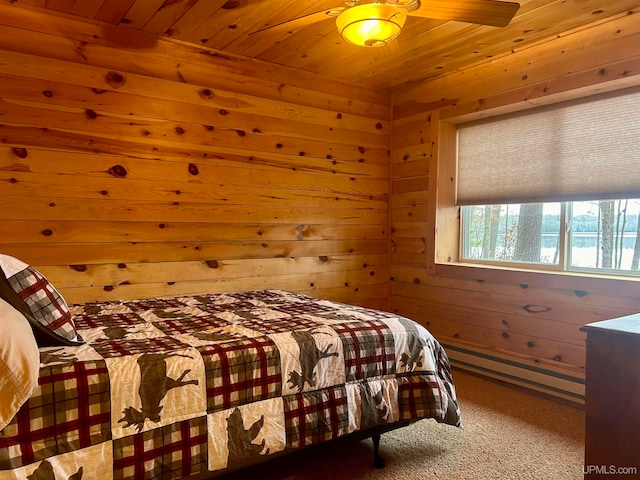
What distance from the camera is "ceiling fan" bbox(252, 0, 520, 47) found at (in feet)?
6.07

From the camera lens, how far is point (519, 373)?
3121 millimetres

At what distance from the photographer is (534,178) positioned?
3.11m

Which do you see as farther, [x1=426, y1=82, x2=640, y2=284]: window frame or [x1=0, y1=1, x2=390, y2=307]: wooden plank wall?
[x1=426, y1=82, x2=640, y2=284]: window frame

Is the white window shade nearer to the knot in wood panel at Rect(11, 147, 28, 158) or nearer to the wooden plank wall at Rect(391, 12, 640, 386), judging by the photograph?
the wooden plank wall at Rect(391, 12, 640, 386)

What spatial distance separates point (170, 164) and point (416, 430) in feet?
7.36

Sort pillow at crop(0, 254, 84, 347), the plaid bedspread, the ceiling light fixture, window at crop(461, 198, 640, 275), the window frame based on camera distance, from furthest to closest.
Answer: the window frame
window at crop(461, 198, 640, 275)
the ceiling light fixture
pillow at crop(0, 254, 84, 347)
the plaid bedspread

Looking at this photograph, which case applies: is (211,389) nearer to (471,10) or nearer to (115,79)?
(471,10)

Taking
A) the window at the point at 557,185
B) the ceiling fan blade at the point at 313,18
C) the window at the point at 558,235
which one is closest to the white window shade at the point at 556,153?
the window at the point at 557,185

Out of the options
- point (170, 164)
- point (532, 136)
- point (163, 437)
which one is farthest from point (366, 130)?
point (163, 437)

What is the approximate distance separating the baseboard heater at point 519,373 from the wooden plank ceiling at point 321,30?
7.15 feet

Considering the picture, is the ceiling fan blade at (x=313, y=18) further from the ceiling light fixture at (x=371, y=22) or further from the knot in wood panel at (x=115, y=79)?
the knot in wood panel at (x=115, y=79)

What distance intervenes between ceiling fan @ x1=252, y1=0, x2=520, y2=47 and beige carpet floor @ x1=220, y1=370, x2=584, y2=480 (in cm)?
178

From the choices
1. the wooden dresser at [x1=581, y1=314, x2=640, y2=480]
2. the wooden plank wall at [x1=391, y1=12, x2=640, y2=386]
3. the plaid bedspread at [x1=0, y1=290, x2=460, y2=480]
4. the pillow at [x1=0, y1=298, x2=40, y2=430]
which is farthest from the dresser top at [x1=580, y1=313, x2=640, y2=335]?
the pillow at [x1=0, y1=298, x2=40, y2=430]

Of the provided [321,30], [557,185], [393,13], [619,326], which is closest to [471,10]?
[393,13]
